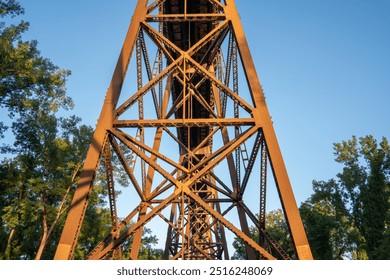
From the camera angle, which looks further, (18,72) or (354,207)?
(354,207)

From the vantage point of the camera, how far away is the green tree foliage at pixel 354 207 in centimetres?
1971

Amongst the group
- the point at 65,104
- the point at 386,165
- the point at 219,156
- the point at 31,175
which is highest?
the point at 386,165

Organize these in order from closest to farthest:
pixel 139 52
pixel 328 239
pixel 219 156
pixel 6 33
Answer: pixel 219 156 → pixel 139 52 → pixel 6 33 → pixel 328 239

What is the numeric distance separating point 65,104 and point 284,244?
21.1 meters

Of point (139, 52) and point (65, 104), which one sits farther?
point (65, 104)

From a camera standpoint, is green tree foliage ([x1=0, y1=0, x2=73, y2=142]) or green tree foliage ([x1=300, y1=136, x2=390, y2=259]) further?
green tree foliage ([x1=300, y1=136, x2=390, y2=259])

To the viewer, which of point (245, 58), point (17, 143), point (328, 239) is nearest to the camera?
point (245, 58)

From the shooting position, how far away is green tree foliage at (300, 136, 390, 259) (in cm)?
1971

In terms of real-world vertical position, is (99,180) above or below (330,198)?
below

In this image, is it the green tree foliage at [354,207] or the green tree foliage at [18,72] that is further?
the green tree foliage at [354,207]

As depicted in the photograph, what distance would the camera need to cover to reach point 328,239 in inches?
875

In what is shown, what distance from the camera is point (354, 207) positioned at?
846 inches

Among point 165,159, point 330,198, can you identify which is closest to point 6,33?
point 165,159

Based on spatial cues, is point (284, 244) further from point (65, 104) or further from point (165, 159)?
point (165, 159)
